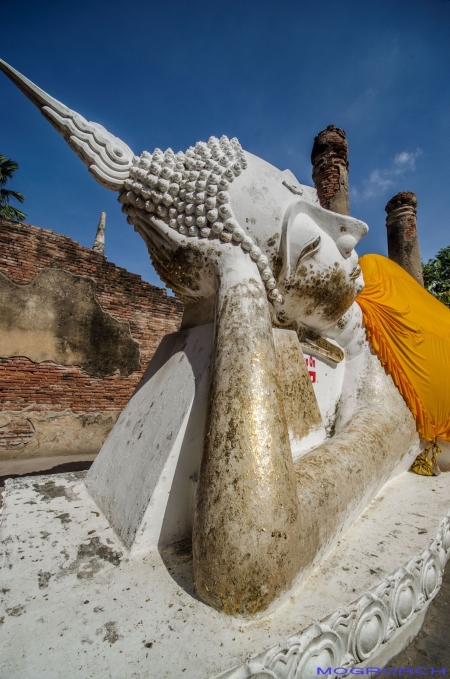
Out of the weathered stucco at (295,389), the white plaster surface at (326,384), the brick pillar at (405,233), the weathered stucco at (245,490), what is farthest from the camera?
the brick pillar at (405,233)

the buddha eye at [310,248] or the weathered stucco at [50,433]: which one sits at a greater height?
the buddha eye at [310,248]

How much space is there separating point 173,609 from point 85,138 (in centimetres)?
149

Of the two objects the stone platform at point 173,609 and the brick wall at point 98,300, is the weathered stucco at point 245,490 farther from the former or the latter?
the brick wall at point 98,300

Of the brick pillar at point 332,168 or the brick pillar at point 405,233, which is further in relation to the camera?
the brick pillar at point 405,233

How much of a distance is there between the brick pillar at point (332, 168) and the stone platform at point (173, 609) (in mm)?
6566

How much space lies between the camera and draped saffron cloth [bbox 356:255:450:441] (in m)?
1.72

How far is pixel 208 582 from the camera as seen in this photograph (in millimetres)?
796

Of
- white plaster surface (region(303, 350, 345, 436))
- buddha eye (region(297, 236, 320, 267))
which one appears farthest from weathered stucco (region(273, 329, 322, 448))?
buddha eye (region(297, 236, 320, 267))

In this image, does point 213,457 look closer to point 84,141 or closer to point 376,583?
point 376,583

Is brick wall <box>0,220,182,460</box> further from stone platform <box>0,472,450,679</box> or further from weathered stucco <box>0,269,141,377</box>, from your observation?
stone platform <box>0,472,450,679</box>

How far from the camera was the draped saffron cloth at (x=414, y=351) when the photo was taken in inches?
67.9

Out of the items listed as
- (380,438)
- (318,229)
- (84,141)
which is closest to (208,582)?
(380,438)

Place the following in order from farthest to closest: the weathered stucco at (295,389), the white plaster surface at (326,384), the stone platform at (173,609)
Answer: the white plaster surface at (326,384), the weathered stucco at (295,389), the stone platform at (173,609)

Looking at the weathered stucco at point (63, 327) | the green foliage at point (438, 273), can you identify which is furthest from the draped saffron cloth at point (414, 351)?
the green foliage at point (438, 273)
